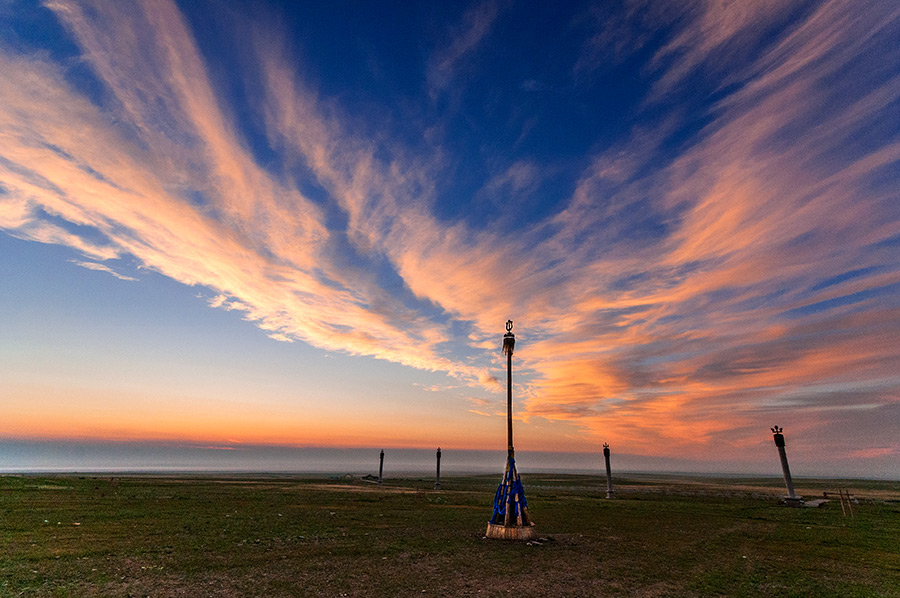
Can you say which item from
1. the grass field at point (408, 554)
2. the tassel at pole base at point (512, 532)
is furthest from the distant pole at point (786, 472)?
the tassel at pole base at point (512, 532)

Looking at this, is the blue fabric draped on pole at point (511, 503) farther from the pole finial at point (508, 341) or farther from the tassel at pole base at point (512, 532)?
the pole finial at point (508, 341)

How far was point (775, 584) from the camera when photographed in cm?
1228

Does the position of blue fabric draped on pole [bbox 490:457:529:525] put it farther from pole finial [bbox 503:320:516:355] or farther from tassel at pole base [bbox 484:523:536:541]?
pole finial [bbox 503:320:516:355]

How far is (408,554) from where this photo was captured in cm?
1518

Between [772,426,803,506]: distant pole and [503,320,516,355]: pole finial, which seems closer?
[503,320,516,355]: pole finial

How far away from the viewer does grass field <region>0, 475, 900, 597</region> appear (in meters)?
11.3

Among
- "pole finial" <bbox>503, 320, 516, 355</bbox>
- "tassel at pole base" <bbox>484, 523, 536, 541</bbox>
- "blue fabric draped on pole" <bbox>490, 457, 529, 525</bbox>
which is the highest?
"pole finial" <bbox>503, 320, 516, 355</bbox>

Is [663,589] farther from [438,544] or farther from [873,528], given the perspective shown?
[873,528]

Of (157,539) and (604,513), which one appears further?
(604,513)

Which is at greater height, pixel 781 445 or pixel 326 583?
pixel 781 445

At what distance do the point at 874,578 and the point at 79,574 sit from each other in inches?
899

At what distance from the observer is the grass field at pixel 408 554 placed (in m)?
11.3

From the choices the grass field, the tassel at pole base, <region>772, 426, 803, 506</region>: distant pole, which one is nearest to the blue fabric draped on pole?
the tassel at pole base

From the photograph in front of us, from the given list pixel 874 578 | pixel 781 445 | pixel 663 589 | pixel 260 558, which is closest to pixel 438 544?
pixel 260 558
